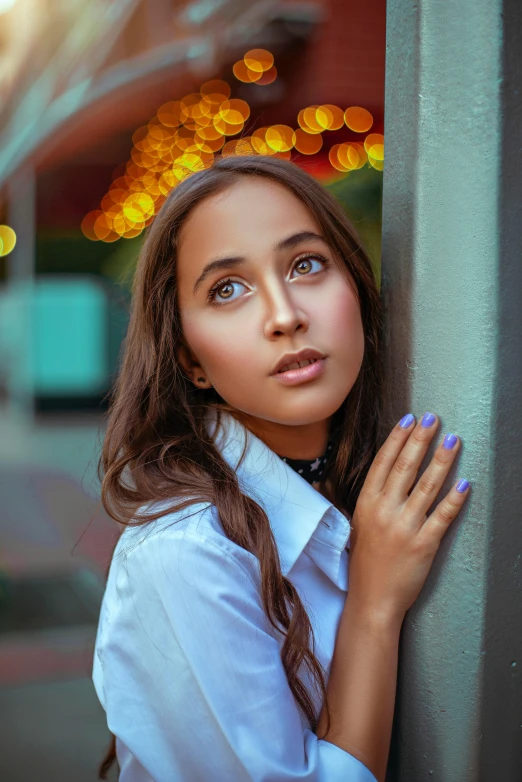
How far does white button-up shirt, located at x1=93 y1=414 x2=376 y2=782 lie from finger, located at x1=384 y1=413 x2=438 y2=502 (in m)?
0.30

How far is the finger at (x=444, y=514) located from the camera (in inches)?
55.3

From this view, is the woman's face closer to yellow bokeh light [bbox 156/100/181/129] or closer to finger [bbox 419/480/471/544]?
finger [bbox 419/480/471/544]

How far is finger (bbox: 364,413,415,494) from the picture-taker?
1498mm

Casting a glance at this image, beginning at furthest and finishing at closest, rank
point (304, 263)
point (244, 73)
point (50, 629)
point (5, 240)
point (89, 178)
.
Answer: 1. point (5, 240)
2. point (89, 178)
3. point (244, 73)
4. point (50, 629)
5. point (304, 263)

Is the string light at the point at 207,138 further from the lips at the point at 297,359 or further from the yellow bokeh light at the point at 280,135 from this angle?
the lips at the point at 297,359

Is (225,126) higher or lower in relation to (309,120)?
higher

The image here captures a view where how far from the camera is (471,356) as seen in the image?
4.56 ft

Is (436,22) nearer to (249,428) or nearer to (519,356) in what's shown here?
(519,356)

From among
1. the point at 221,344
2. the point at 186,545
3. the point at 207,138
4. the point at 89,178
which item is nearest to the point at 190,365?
the point at 221,344

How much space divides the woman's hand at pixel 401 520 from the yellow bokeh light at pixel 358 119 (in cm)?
729

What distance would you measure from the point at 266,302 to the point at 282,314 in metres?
0.07

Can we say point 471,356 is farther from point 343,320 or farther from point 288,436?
point 288,436

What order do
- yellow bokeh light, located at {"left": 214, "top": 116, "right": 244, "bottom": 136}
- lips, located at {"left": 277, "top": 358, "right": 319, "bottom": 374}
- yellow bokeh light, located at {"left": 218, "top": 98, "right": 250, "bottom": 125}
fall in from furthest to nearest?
1. yellow bokeh light, located at {"left": 214, "top": 116, "right": 244, "bottom": 136}
2. yellow bokeh light, located at {"left": 218, "top": 98, "right": 250, "bottom": 125}
3. lips, located at {"left": 277, "top": 358, "right": 319, "bottom": 374}

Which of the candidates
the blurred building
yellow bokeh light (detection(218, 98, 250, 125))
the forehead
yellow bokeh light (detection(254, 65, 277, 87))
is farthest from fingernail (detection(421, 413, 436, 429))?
yellow bokeh light (detection(218, 98, 250, 125))
